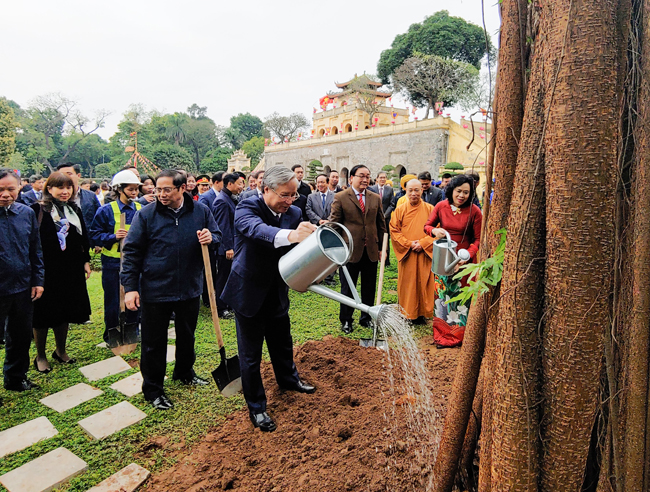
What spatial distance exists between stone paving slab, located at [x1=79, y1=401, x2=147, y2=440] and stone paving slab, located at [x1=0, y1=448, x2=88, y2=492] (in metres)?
0.23

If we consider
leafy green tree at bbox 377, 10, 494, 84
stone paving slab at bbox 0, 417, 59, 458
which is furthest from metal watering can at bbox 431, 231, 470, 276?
leafy green tree at bbox 377, 10, 494, 84

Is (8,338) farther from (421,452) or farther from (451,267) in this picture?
(451,267)

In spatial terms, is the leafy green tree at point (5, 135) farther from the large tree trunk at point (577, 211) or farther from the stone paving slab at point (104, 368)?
the large tree trunk at point (577, 211)

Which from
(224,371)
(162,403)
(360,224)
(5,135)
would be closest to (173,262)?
(224,371)

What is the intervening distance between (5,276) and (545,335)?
3720mm

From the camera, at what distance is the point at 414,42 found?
34969 millimetres

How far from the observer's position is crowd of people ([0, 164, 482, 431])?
2662 millimetres

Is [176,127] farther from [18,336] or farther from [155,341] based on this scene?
[155,341]

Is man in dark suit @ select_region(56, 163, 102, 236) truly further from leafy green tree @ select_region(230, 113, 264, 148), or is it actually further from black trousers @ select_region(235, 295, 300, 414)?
leafy green tree @ select_region(230, 113, 264, 148)

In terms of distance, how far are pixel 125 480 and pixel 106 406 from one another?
967 millimetres

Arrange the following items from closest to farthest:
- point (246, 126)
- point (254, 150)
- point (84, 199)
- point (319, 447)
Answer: point (319, 447)
point (84, 199)
point (254, 150)
point (246, 126)

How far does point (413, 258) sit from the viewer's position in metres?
4.89

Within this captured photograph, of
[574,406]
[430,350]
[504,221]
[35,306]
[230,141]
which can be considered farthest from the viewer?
[230,141]

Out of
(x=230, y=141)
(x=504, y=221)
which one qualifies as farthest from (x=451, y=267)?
(x=230, y=141)
